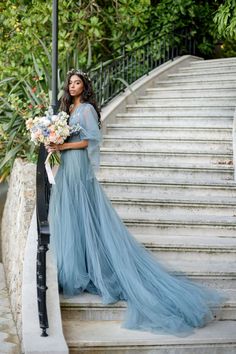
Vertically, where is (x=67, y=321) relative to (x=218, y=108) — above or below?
below

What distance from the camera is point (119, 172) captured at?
9258mm

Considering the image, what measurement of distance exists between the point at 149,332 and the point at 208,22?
960cm

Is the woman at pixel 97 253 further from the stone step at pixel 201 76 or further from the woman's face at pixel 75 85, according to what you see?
the stone step at pixel 201 76

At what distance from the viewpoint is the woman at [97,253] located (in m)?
5.98

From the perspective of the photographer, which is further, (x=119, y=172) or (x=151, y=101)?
(x=151, y=101)

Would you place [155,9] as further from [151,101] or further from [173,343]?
[173,343]

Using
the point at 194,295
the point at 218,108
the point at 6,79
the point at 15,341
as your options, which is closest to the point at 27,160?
the point at 6,79

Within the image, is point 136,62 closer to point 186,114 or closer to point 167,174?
point 186,114

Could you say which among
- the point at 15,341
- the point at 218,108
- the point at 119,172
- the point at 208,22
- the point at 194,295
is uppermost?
the point at 208,22

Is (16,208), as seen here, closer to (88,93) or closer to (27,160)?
(27,160)

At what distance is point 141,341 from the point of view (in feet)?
18.7

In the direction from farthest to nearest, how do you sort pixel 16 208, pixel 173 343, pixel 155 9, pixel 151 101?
pixel 155 9
pixel 151 101
pixel 16 208
pixel 173 343

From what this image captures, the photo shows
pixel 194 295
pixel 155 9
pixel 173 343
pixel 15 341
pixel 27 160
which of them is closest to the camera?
pixel 173 343

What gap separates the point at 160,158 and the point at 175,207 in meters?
1.58
